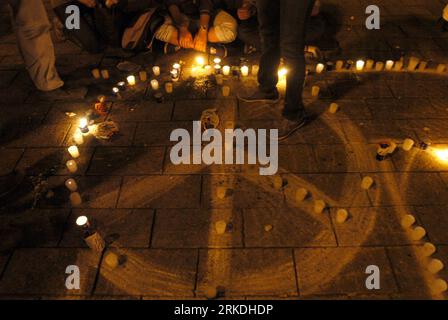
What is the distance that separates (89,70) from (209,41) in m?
1.91

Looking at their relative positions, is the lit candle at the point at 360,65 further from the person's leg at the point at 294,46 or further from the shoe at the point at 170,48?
the shoe at the point at 170,48

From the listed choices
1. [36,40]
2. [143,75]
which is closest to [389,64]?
[143,75]

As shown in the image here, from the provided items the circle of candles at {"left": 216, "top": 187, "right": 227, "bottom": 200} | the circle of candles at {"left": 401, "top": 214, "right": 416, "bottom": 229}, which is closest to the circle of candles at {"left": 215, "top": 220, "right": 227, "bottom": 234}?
the circle of candles at {"left": 216, "top": 187, "right": 227, "bottom": 200}

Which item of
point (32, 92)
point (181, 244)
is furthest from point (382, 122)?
point (32, 92)

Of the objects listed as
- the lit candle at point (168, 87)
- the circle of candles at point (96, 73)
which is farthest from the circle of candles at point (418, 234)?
the circle of candles at point (96, 73)

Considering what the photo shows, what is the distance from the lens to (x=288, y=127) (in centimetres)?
412

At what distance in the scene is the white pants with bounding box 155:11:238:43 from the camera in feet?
17.9

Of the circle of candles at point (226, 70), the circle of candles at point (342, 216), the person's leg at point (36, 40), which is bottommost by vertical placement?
the circle of candles at point (342, 216)

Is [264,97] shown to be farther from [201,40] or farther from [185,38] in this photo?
[185,38]

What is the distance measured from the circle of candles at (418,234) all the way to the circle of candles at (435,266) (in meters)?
0.26

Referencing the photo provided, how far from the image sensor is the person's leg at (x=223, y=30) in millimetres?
5445

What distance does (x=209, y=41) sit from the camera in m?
5.55

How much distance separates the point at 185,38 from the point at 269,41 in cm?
191
